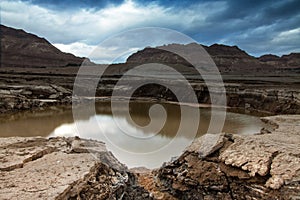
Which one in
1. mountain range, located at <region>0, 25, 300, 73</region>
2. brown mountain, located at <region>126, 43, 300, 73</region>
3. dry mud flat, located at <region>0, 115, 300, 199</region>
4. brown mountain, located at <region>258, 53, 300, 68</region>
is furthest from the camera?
brown mountain, located at <region>258, 53, 300, 68</region>

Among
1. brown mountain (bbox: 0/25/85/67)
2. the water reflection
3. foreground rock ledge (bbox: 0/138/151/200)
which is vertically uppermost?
brown mountain (bbox: 0/25/85/67)

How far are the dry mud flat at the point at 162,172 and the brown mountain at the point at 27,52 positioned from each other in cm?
5529

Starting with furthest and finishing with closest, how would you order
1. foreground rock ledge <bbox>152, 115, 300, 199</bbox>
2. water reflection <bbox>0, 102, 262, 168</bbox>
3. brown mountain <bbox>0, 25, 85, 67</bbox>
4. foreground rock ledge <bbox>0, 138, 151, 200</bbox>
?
1. brown mountain <bbox>0, 25, 85, 67</bbox>
2. water reflection <bbox>0, 102, 262, 168</bbox>
3. foreground rock ledge <bbox>152, 115, 300, 199</bbox>
4. foreground rock ledge <bbox>0, 138, 151, 200</bbox>

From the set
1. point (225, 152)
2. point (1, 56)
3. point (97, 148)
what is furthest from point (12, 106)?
point (1, 56)

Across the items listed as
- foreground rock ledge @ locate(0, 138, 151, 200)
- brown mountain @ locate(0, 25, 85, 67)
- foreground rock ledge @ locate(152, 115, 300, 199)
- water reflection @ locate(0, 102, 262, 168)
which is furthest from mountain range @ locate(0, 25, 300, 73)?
foreground rock ledge @ locate(152, 115, 300, 199)

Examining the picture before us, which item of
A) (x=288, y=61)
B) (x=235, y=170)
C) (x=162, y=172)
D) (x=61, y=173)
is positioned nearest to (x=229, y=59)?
(x=288, y=61)

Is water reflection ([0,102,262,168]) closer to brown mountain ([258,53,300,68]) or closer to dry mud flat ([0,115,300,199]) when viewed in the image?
dry mud flat ([0,115,300,199])

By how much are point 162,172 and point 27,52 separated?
212 feet

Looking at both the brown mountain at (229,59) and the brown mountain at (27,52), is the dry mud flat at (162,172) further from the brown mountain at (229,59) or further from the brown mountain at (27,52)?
the brown mountain at (27,52)

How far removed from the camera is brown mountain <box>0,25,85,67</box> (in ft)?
192

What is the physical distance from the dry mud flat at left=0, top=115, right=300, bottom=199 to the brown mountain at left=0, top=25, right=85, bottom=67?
55.3 meters

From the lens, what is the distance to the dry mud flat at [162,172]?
13.9 ft

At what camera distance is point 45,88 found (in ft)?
74.7

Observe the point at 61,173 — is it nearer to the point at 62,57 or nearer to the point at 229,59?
the point at 62,57
